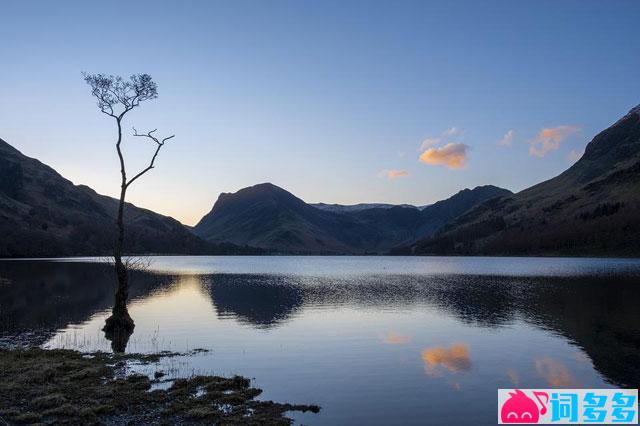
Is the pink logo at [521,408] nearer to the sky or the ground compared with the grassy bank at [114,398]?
nearer to the ground

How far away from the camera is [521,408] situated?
24.3 meters

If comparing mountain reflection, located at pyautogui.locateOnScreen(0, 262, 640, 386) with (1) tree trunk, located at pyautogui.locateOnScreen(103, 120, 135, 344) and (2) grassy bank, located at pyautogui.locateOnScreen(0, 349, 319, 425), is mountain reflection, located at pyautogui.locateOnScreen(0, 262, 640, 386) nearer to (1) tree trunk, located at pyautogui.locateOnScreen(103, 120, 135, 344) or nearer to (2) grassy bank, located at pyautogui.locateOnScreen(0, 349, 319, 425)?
(1) tree trunk, located at pyautogui.locateOnScreen(103, 120, 135, 344)

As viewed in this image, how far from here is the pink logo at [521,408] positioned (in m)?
22.9

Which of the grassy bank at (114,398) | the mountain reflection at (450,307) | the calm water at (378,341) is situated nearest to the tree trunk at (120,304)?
the calm water at (378,341)

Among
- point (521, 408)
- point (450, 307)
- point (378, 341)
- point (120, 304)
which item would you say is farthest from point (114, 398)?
point (450, 307)

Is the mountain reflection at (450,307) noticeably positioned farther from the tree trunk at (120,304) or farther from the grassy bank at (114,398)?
the grassy bank at (114,398)

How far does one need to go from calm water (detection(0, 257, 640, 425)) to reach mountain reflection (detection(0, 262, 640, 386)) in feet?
0.65

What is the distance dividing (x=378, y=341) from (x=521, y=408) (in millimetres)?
20019

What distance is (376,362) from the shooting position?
3519 cm

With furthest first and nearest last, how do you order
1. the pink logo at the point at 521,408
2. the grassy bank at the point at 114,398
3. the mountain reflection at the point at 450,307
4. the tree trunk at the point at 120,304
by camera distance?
the tree trunk at the point at 120,304, the mountain reflection at the point at 450,307, the pink logo at the point at 521,408, the grassy bank at the point at 114,398

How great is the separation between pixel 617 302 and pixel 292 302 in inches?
1844

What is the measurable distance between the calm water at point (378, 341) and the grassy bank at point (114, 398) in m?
2.41

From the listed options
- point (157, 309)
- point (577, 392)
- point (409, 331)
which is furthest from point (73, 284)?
point (577, 392)

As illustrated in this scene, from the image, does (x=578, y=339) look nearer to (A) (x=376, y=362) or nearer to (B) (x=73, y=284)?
(A) (x=376, y=362)
